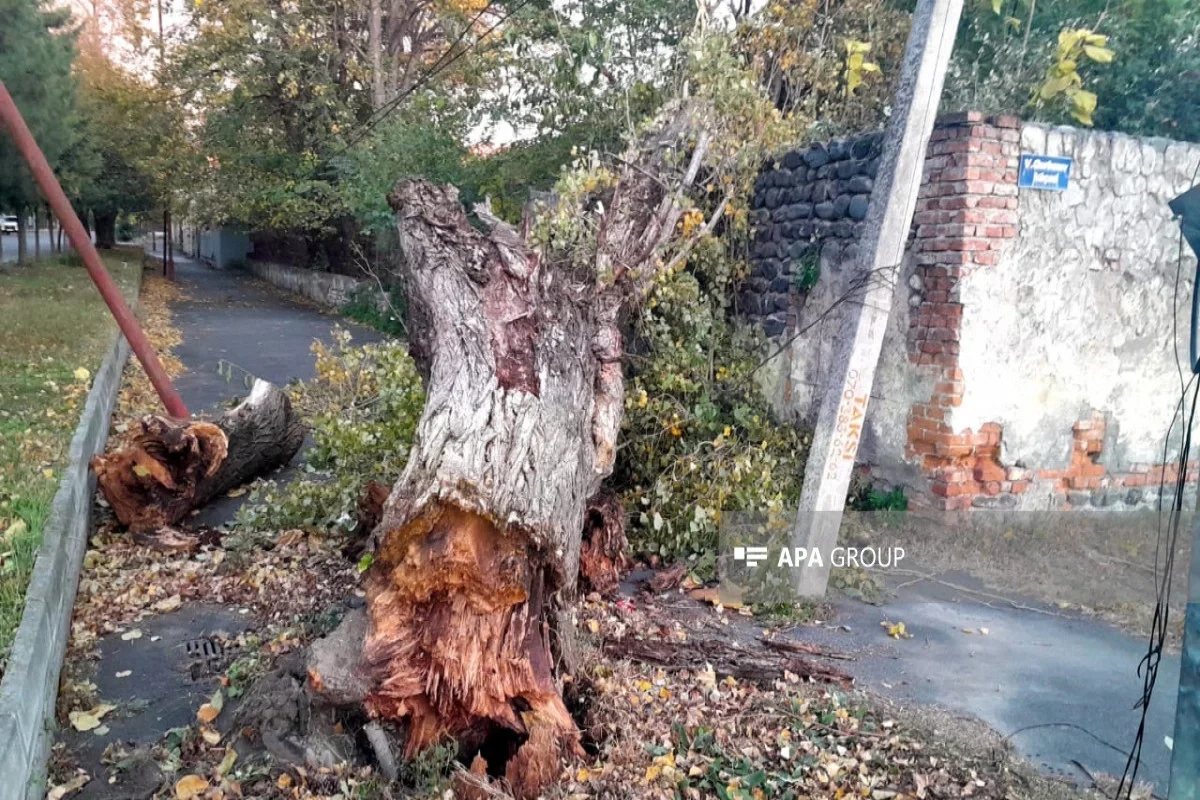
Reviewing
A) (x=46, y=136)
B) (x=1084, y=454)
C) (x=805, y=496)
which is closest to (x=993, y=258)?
(x=1084, y=454)

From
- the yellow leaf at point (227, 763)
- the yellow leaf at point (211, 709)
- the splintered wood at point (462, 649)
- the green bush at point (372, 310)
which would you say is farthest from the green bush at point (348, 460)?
the green bush at point (372, 310)

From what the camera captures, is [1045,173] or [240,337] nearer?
[1045,173]

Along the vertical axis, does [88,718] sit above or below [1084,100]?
below

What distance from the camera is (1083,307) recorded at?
5.89 m

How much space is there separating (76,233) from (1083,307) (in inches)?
273

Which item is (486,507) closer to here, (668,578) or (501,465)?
(501,465)

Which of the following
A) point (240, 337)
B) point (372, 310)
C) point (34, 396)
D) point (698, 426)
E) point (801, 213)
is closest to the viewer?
point (698, 426)

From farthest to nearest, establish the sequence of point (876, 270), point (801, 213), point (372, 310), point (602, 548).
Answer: point (372, 310), point (801, 213), point (602, 548), point (876, 270)

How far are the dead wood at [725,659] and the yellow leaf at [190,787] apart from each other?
173 centimetres

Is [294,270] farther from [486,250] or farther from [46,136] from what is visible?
[486,250]

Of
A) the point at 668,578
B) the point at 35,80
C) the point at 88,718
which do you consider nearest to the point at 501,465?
the point at 668,578

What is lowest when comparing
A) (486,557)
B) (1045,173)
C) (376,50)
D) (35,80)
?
(486,557)

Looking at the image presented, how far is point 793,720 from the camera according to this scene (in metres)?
3.54

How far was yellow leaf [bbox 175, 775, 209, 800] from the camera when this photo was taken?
3.05 m
